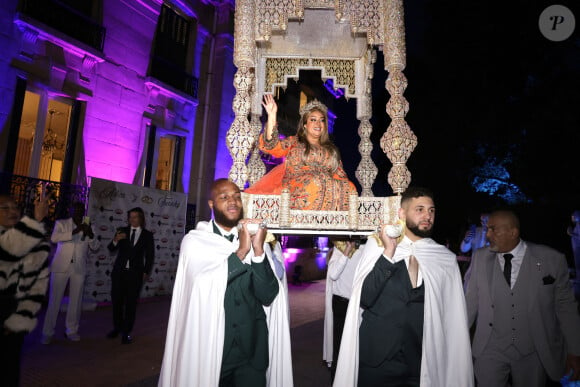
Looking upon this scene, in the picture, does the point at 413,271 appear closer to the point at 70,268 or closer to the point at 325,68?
the point at 325,68

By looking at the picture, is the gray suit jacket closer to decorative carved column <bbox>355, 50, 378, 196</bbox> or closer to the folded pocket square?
the folded pocket square

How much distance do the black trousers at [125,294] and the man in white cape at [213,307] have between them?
430 cm

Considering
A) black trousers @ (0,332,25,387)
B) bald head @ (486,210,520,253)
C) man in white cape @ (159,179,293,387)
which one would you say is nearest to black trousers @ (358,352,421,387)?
man in white cape @ (159,179,293,387)

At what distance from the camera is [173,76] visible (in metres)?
13.4

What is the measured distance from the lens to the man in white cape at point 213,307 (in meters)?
2.88

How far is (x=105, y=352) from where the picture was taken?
6.28m

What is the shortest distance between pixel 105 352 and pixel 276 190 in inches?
176

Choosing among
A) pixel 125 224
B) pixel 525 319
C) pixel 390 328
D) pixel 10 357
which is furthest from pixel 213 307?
pixel 125 224

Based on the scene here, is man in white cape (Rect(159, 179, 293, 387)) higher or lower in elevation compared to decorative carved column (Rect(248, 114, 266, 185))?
lower

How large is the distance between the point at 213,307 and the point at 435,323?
69.1 inches

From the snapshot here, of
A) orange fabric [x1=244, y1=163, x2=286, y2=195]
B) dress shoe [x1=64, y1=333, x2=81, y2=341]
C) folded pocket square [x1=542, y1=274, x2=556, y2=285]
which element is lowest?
dress shoe [x1=64, y1=333, x2=81, y2=341]

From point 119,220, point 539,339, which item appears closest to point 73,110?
point 119,220

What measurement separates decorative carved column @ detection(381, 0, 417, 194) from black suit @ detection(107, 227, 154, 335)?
5.39 m

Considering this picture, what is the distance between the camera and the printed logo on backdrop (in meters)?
9.42
